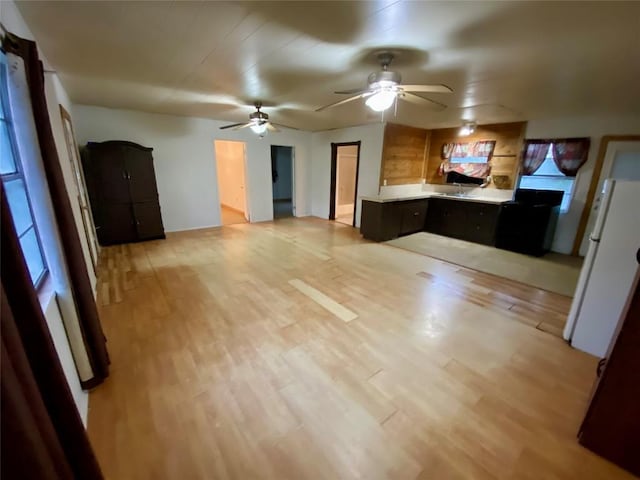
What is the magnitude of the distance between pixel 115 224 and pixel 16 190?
3742 millimetres

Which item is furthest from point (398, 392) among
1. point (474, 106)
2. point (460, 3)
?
point (474, 106)

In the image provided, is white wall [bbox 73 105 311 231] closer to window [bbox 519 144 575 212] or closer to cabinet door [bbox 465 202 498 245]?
cabinet door [bbox 465 202 498 245]

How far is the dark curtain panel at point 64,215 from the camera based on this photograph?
4.52 feet

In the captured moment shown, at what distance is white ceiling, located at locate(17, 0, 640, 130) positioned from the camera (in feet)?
5.26

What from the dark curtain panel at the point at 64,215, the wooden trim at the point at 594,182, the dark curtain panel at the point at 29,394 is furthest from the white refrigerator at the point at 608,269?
the dark curtain panel at the point at 64,215

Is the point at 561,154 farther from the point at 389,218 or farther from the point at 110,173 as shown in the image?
the point at 110,173

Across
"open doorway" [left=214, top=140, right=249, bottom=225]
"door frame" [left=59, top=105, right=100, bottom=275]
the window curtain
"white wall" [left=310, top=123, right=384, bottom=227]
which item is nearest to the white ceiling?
"door frame" [left=59, top=105, right=100, bottom=275]

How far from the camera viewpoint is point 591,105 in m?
3.61

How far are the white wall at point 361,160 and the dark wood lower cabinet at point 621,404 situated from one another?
4.67 m

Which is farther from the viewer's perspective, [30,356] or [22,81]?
[22,81]

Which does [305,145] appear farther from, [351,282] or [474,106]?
[351,282]

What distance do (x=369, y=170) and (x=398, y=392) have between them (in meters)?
4.81

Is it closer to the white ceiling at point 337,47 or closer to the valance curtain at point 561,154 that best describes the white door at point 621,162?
the valance curtain at point 561,154

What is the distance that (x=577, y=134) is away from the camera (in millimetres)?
4438
